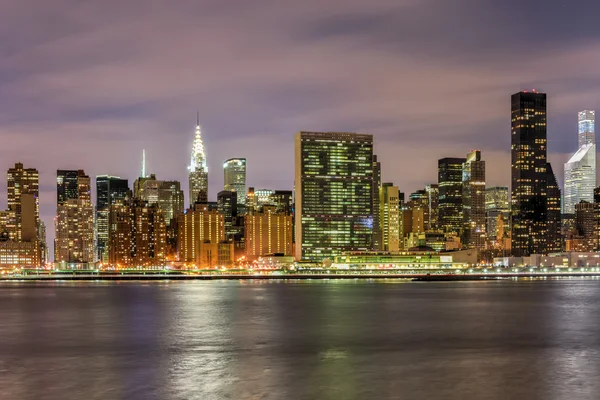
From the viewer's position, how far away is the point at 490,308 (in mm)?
90562

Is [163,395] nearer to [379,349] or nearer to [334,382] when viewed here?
[334,382]

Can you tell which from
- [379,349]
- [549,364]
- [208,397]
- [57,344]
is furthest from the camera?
[57,344]

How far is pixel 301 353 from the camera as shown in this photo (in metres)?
49.4

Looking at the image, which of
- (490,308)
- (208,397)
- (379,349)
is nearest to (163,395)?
(208,397)

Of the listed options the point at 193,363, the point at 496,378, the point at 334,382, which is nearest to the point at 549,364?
the point at 496,378

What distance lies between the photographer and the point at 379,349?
169 ft

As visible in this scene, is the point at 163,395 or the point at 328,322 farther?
the point at 328,322

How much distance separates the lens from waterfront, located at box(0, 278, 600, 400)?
119 feet

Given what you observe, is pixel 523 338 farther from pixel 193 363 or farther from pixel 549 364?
pixel 193 363

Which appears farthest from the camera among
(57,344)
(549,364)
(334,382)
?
(57,344)

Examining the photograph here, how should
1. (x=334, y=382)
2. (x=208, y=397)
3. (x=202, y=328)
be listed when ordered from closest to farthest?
(x=208, y=397) → (x=334, y=382) → (x=202, y=328)

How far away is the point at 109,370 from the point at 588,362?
27882 millimetres

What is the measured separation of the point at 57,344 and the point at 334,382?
2627 cm

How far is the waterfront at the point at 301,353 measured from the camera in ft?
119
